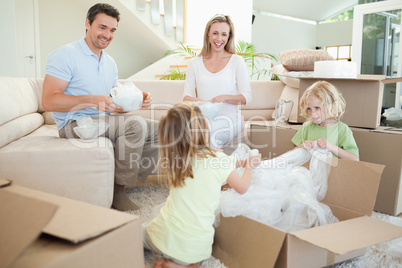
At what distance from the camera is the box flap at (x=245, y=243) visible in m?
1.05

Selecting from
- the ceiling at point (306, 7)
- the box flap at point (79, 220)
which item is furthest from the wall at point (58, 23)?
the box flap at point (79, 220)

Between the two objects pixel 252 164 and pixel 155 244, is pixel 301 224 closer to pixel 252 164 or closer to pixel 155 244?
pixel 252 164

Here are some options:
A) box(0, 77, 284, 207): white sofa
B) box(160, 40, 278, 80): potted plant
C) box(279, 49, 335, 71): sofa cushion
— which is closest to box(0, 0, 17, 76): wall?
box(0, 77, 284, 207): white sofa

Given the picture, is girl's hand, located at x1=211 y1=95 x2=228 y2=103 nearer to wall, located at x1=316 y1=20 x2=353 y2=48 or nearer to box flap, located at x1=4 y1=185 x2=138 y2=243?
box flap, located at x1=4 y1=185 x2=138 y2=243

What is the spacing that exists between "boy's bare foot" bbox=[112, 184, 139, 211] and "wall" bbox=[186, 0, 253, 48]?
3438 mm

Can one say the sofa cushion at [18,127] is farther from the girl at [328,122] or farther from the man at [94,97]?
the girl at [328,122]

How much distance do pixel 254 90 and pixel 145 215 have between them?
157 cm

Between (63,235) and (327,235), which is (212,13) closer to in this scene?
(327,235)

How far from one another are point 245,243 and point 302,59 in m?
1.75

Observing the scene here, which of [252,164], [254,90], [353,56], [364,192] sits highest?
[353,56]

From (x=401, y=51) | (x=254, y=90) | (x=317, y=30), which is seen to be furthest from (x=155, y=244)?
(x=317, y=30)

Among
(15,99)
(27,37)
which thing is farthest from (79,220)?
(27,37)

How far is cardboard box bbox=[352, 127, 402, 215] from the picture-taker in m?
1.74

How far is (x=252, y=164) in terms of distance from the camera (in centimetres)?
132
